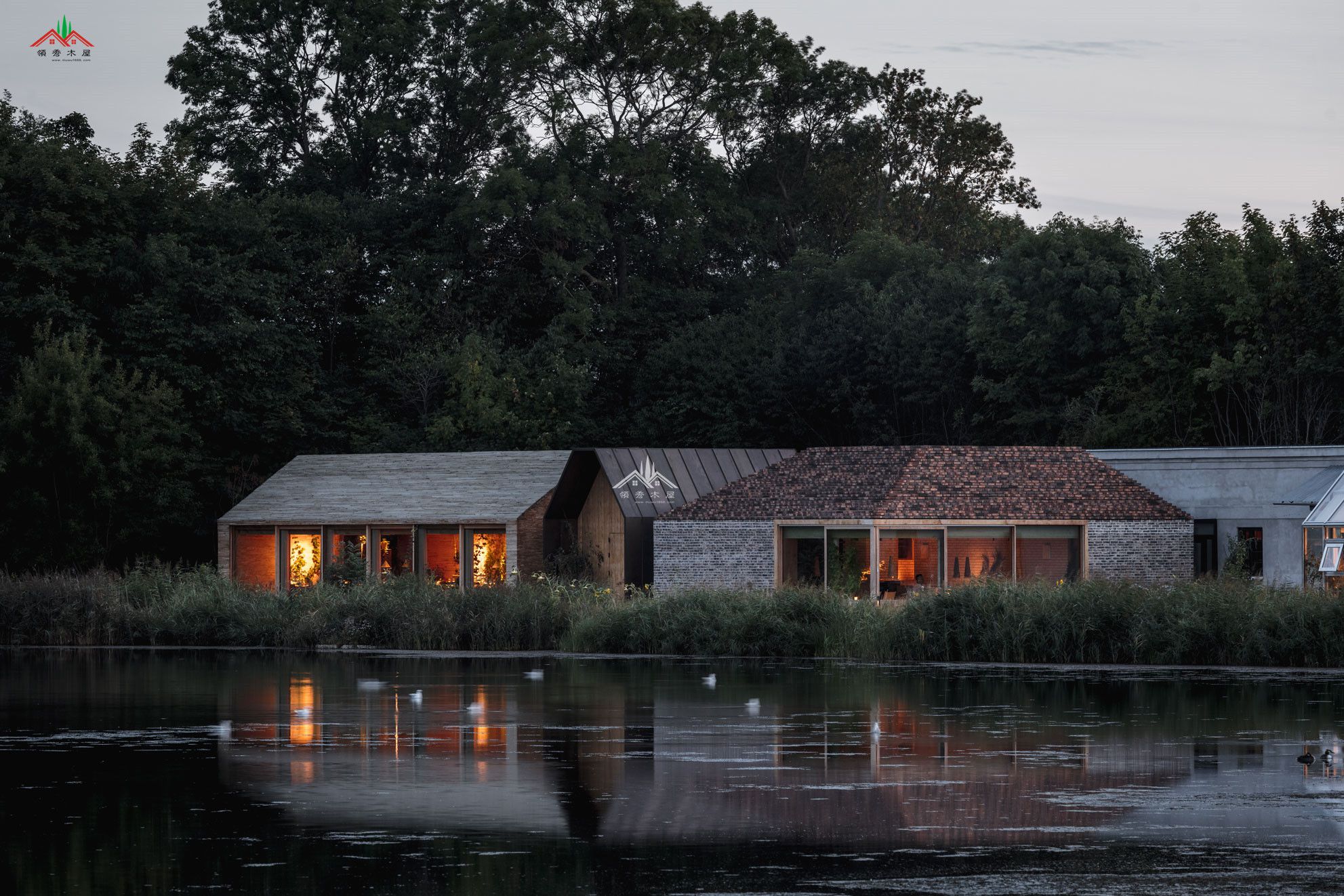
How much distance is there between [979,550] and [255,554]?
64.2ft

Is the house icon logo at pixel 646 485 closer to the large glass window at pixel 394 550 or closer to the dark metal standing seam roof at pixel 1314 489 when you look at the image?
the large glass window at pixel 394 550

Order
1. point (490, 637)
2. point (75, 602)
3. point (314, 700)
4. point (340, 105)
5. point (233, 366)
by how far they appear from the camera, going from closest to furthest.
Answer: point (314, 700)
point (490, 637)
point (75, 602)
point (233, 366)
point (340, 105)

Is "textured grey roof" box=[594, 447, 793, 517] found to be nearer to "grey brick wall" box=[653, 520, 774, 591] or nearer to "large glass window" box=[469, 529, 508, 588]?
"grey brick wall" box=[653, 520, 774, 591]

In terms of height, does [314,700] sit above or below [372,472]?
below

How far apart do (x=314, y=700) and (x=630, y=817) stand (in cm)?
1154

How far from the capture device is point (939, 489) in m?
45.5

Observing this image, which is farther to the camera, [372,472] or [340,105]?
[340,105]

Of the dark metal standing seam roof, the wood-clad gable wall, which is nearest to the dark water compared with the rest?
the dark metal standing seam roof

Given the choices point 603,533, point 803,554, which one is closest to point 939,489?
point 803,554

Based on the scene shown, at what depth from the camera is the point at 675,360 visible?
63.5 meters

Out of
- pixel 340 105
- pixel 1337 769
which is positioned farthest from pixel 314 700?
pixel 340 105

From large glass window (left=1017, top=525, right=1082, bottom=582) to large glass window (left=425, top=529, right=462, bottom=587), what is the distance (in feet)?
46.4

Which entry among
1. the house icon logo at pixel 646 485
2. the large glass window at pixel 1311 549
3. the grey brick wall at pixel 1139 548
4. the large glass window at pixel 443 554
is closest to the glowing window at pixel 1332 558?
the large glass window at pixel 1311 549

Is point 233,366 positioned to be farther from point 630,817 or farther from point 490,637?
point 630,817
